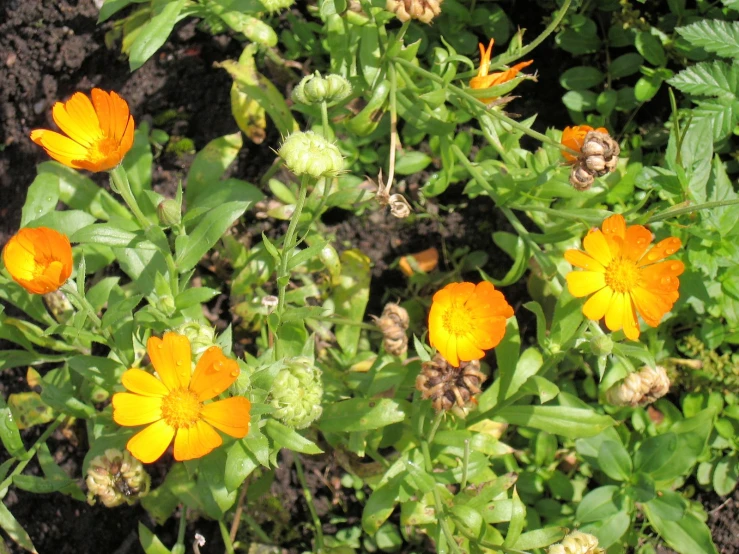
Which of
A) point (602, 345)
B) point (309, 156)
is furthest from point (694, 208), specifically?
point (309, 156)

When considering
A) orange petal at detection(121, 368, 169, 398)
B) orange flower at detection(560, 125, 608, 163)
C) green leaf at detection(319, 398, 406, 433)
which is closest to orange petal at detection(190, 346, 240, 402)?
orange petal at detection(121, 368, 169, 398)

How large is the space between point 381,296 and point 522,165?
0.93 metres

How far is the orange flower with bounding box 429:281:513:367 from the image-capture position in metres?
2.23

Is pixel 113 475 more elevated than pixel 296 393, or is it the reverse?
pixel 296 393

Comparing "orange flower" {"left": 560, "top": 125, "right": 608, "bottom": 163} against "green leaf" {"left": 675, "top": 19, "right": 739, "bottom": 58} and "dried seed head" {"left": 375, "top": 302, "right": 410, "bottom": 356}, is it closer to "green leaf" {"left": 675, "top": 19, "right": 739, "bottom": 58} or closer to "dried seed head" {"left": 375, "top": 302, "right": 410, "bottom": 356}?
"green leaf" {"left": 675, "top": 19, "right": 739, "bottom": 58}

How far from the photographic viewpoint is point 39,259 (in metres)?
2.14

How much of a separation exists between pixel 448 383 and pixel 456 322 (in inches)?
8.6

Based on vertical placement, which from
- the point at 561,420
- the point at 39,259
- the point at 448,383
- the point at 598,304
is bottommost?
the point at 561,420

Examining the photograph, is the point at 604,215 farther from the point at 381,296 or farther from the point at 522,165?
the point at 381,296

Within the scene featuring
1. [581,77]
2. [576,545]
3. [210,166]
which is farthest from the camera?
[581,77]

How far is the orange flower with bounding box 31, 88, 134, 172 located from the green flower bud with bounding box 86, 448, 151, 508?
1.03 metres

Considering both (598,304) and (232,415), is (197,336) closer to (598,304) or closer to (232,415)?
(232,415)

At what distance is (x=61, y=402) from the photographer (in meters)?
2.47

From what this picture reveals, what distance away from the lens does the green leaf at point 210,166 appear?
9.78 feet
